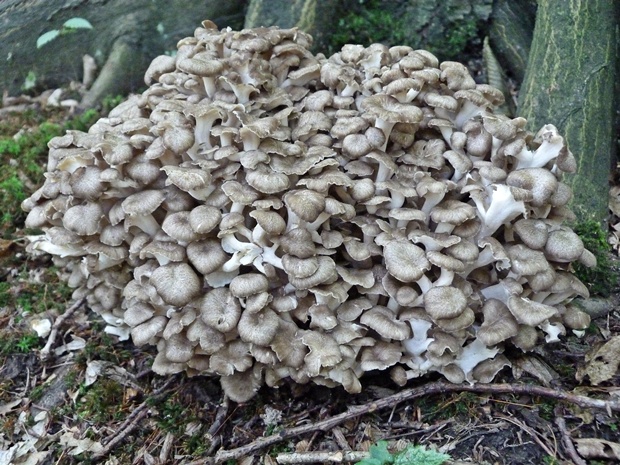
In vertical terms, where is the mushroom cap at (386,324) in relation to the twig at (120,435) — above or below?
above

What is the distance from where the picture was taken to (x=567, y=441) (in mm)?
3820

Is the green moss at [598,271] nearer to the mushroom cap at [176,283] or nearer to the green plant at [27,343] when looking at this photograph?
the mushroom cap at [176,283]

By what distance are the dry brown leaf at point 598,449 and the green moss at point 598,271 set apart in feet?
5.44

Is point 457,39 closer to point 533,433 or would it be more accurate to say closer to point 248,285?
point 248,285

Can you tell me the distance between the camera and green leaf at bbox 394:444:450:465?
11.6 feet

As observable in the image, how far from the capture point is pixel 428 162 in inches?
177

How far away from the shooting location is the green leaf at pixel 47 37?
7.45 metres

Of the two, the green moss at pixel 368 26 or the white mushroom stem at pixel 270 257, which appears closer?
the white mushroom stem at pixel 270 257

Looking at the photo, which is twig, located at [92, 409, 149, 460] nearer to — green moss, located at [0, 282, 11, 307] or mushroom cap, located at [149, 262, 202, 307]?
mushroom cap, located at [149, 262, 202, 307]

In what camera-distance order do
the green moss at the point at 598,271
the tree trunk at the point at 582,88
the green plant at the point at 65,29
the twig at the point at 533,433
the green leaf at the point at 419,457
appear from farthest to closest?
the green plant at the point at 65,29 → the tree trunk at the point at 582,88 → the green moss at the point at 598,271 → the twig at the point at 533,433 → the green leaf at the point at 419,457

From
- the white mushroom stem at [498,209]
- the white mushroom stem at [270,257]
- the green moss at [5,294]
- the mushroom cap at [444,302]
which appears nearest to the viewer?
the mushroom cap at [444,302]

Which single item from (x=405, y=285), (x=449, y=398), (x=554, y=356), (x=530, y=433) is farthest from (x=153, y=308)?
(x=554, y=356)

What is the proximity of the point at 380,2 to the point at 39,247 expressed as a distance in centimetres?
538

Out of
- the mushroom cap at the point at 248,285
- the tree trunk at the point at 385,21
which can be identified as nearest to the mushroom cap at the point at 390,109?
the mushroom cap at the point at 248,285
